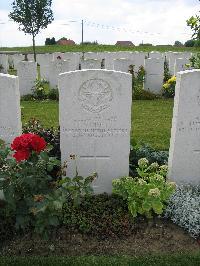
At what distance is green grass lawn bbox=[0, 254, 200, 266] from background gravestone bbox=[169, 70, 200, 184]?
55.0 inches

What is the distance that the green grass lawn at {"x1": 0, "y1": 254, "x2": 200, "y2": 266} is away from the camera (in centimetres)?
416

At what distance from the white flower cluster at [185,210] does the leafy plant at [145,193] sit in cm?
12

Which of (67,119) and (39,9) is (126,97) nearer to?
(67,119)

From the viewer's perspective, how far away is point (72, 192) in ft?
14.8

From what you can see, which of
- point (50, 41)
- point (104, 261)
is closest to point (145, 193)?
point (104, 261)

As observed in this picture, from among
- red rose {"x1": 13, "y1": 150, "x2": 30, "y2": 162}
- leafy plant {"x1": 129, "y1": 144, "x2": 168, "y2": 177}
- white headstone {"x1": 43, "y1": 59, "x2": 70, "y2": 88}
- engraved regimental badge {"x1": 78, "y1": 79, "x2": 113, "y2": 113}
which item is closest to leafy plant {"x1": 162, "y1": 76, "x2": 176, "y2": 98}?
white headstone {"x1": 43, "y1": 59, "x2": 70, "y2": 88}

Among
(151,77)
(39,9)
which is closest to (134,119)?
(151,77)

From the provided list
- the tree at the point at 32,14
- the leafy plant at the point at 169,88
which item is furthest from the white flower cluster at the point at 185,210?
the tree at the point at 32,14

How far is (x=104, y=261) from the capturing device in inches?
165

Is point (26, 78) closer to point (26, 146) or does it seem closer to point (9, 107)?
point (9, 107)

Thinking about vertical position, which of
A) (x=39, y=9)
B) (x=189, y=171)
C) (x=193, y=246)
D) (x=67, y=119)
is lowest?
(x=193, y=246)

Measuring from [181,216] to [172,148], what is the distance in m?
0.93

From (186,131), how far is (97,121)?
3.83 ft

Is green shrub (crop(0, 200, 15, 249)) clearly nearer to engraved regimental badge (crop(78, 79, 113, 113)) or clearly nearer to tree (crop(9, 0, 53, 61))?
engraved regimental badge (crop(78, 79, 113, 113))
